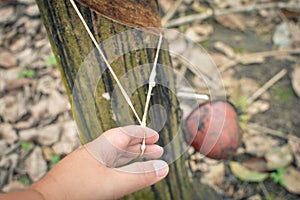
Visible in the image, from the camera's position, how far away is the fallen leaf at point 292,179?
208cm

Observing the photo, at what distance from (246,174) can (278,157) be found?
0.75 feet

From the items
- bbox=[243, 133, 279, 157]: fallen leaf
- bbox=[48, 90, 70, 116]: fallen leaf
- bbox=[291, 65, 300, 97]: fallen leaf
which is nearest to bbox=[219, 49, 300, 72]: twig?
bbox=[291, 65, 300, 97]: fallen leaf

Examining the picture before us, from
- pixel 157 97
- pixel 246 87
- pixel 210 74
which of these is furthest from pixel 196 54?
pixel 157 97

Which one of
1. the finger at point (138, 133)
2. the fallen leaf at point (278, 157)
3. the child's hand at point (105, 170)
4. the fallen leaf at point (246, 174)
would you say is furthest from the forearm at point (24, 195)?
the fallen leaf at point (278, 157)

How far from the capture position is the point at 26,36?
2.51 metres

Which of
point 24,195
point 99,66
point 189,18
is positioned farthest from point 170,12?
point 24,195

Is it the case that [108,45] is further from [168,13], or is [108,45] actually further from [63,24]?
[168,13]

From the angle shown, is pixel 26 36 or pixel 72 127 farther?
pixel 26 36

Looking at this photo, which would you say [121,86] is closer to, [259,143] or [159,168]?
[159,168]

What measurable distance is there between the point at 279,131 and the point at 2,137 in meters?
1.83

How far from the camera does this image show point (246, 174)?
7.06ft

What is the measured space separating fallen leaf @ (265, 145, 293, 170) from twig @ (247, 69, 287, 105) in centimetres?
39

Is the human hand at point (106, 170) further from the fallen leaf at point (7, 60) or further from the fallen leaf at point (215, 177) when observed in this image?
the fallen leaf at point (7, 60)

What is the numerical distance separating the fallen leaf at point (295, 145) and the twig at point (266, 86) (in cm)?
34
